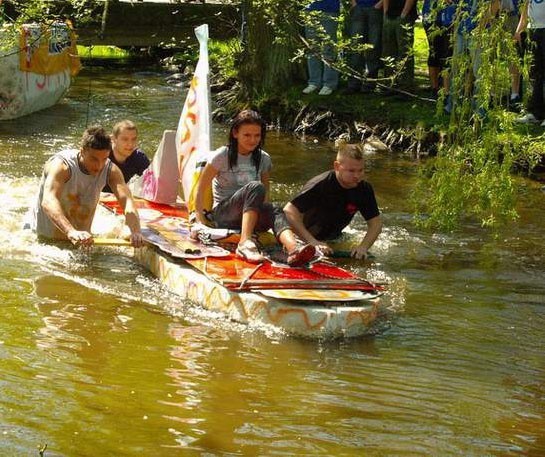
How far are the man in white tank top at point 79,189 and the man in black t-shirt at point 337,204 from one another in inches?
54.7

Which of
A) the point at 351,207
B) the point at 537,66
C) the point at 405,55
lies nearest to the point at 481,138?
the point at 351,207

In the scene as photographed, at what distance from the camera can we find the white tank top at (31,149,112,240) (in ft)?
33.1

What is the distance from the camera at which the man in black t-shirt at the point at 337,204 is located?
32.8 feet

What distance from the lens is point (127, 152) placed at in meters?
11.5

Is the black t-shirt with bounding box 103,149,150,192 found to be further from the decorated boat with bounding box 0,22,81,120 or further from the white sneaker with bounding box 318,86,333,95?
the white sneaker with bounding box 318,86,333,95

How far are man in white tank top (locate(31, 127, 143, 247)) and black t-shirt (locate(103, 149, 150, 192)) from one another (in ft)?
4.06

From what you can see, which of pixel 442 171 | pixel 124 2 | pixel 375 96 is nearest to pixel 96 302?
pixel 442 171

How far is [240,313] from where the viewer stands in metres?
8.48

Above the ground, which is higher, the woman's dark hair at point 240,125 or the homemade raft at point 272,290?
the woman's dark hair at point 240,125

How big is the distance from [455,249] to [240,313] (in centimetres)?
340

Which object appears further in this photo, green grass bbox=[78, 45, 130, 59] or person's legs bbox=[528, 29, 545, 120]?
green grass bbox=[78, 45, 130, 59]

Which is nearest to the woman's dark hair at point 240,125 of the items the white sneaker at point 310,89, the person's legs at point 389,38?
the person's legs at point 389,38

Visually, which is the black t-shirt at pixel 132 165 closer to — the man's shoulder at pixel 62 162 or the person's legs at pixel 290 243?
the man's shoulder at pixel 62 162

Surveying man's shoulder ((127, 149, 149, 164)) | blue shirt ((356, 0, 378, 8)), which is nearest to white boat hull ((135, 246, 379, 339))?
man's shoulder ((127, 149, 149, 164))
